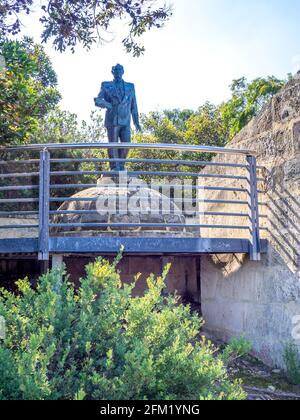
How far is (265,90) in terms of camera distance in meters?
20.1

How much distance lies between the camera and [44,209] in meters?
5.23

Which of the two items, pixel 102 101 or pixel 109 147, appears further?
pixel 102 101

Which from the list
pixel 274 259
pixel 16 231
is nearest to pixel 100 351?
pixel 274 259

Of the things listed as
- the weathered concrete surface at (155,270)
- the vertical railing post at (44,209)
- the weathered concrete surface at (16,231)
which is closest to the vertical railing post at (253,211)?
the weathered concrete surface at (155,270)

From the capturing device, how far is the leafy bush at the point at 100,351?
244 cm

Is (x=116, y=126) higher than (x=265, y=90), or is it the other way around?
(x=265, y=90)

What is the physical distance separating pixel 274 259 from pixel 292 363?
1116mm

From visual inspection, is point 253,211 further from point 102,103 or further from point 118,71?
point 118,71

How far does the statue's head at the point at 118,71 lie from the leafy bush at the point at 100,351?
5.22 meters

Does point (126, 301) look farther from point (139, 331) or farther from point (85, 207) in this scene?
point (85, 207)

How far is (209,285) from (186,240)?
1479 mm

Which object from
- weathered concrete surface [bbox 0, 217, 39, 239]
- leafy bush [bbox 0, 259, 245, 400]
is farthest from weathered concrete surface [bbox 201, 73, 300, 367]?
weathered concrete surface [bbox 0, 217, 39, 239]

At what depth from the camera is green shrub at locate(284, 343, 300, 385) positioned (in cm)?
471

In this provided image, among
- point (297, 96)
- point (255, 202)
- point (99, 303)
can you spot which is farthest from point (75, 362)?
point (297, 96)
